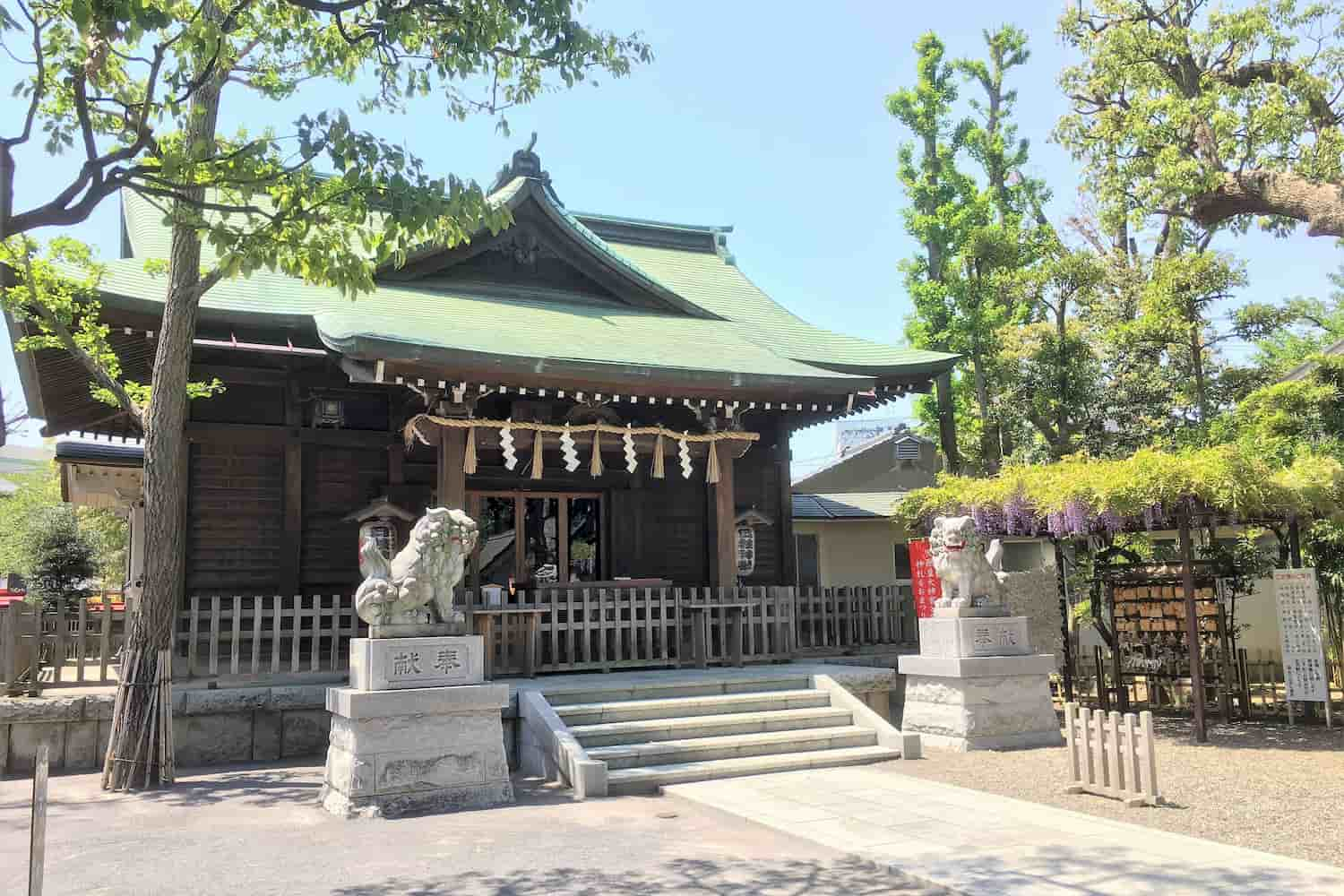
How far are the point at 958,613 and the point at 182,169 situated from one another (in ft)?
28.4

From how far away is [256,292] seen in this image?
Answer: 13.1 metres

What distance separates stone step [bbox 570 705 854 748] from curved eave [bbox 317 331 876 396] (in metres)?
4.10

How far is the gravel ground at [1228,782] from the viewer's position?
6.89 m

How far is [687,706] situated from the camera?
35.1ft

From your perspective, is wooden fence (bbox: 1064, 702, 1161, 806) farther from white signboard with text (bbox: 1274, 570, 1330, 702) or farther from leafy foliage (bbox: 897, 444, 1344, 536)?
white signboard with text (bbox: 1274, 570, 1330, 702)

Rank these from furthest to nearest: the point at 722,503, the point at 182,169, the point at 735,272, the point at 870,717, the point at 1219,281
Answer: the point at 735,272 < the point at 1219,281 < the point at 722,503 < the point at 870,717 < the point at 182,169

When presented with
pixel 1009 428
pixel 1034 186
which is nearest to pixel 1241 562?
pixel 1009 428

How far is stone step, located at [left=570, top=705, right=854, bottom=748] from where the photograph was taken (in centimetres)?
980

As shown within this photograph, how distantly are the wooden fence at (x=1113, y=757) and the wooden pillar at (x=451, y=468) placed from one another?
7.07m

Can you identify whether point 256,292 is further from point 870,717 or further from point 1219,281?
point 1219,281

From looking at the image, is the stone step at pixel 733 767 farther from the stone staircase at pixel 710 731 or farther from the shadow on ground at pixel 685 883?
the shadow on ground at pixel 685 883

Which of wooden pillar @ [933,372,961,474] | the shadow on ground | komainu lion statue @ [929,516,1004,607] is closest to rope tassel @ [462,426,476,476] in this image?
komainu lion statue @ [929,516,1004,607]

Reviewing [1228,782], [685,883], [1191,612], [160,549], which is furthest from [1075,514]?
[160,549]

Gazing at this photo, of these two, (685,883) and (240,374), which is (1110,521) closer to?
(685,883)
